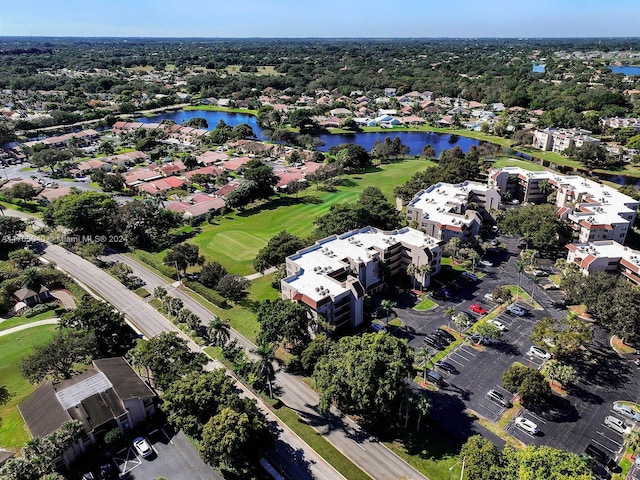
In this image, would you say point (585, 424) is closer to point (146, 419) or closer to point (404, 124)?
point (146, 419)

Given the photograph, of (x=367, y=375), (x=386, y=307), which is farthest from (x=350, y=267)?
(x=367, y=375)

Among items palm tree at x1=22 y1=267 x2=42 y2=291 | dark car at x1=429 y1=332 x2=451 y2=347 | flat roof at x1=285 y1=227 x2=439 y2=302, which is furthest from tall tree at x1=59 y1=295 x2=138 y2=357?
dark car at x1=429 y1=332 x2=451 y2=347

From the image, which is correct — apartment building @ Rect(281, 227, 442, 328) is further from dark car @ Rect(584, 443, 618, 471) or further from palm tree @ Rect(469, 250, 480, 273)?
dark car @ Rect(584, 443, 618, 471)

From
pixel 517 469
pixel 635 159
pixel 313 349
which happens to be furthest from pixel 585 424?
pixel 635 159

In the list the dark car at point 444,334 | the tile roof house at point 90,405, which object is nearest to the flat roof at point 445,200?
the dark car at point 444,334

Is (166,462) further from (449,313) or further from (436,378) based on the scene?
(449,313)
